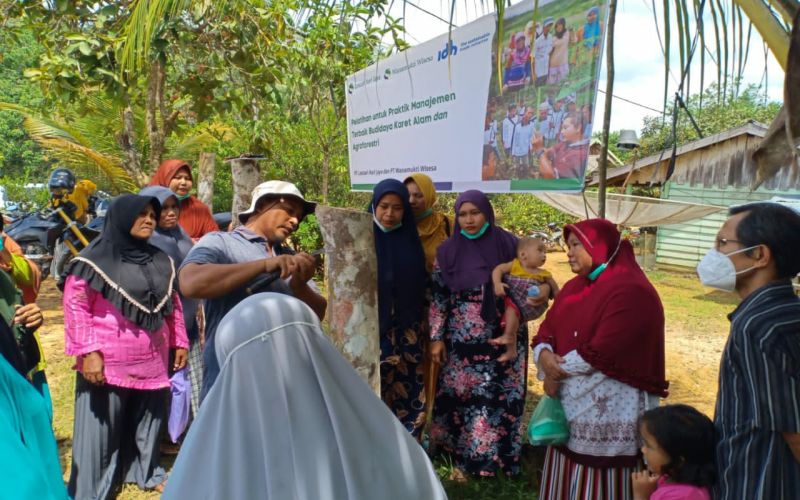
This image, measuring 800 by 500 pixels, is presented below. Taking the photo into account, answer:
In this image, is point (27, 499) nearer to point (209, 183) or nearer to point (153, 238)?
point (153, 238)

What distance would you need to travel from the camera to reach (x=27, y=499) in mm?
1445

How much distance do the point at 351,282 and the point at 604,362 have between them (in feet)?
3.49

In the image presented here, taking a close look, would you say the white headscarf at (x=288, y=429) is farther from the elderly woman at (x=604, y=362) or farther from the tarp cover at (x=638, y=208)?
the tarp cover at (x=638, y=208)

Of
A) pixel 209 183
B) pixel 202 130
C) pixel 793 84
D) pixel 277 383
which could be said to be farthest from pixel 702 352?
pixel 202 130

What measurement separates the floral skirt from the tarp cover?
5.39 metres

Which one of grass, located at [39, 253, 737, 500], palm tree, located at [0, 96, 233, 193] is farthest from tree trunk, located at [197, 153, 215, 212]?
palm tree, located at [0, 96, 233, 193]

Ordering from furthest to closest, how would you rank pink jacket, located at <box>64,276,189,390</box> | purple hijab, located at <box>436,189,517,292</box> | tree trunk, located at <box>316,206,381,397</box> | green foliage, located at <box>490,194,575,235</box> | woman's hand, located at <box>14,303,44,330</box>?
green foliage, located at <box>490,194,575,235</box>
purple hijab, located at <box>436,189,517,292</box>
pink jacket, located at <box>64,276,189,390</box>
woman's hand, located at <box>14,303,44,330</box>
tree trunk, located at <box>316,206,381,397</box>

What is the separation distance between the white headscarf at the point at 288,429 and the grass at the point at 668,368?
2.03 metres

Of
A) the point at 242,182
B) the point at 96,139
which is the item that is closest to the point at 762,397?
the point at 242,182

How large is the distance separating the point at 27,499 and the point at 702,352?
22.8 feet

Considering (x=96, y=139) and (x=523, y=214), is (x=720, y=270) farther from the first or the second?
(x=523, y=214)

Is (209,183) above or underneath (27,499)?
above

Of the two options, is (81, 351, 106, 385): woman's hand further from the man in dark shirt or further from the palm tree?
the palm tree

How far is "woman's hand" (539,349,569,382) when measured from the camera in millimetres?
2457
